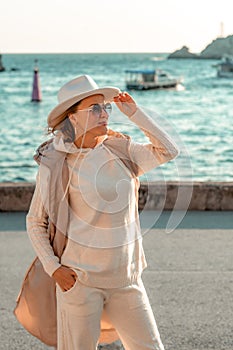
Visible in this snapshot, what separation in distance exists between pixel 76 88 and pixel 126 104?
0.77 feet

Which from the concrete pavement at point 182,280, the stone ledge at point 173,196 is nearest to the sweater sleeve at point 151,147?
the concrete pavement at point 182,280

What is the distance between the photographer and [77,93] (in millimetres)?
3639

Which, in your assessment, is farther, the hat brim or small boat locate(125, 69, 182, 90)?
small boat locate(125, 69, 182, 90)

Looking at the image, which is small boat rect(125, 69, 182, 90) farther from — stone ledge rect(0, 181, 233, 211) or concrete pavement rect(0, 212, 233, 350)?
concrete pavement rect(0, 212, 233, 350)

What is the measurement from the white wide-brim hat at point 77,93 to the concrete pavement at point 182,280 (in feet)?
2.12

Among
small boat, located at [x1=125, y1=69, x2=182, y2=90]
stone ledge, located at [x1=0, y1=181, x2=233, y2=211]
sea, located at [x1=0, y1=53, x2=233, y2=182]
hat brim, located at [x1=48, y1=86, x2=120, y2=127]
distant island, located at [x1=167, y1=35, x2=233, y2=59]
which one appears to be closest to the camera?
hat brim, located at [x1=48, y1=86, x2=120, y2=127]

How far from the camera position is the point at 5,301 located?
5945 millimetres

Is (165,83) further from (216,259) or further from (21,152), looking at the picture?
(216,259)

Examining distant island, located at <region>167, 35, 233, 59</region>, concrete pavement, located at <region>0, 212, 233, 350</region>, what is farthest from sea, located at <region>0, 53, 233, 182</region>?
distant island, located at <region>167, 35, 233, 59</region>

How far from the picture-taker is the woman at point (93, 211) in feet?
12.0

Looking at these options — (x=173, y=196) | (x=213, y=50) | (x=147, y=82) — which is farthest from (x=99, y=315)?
(x=213, y=50)

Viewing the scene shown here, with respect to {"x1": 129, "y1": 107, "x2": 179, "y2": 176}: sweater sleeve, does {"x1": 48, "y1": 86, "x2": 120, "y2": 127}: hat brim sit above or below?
above

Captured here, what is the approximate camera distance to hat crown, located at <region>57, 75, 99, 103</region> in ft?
12.0

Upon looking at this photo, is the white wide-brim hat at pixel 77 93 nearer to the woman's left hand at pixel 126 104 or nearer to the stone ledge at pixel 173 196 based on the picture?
the woman's left hand at pixel 126 104
